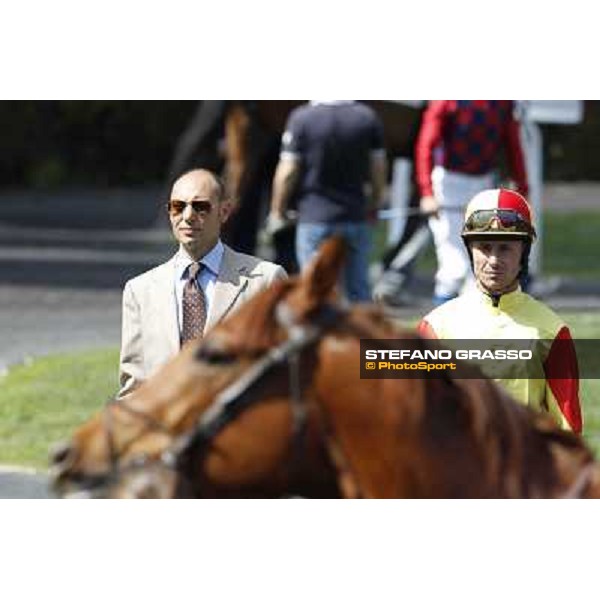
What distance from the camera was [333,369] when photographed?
3887 millimetres

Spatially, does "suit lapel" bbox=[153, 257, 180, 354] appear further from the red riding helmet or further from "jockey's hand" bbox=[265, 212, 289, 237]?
"jockey's hand" bbox=[265, 212, 289, 237]

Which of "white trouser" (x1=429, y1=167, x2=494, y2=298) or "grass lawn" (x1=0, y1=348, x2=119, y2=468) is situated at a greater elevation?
"white trouser" (x1=429, y1=167, x2=494, y2=298)

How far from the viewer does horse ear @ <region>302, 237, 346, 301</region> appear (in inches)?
150

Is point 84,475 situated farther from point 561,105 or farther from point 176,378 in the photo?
point 561,105

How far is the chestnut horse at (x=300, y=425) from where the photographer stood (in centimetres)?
389

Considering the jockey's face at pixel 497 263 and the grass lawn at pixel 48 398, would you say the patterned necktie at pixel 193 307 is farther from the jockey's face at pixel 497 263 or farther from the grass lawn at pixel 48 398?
the grass lawn at pixel 48 398

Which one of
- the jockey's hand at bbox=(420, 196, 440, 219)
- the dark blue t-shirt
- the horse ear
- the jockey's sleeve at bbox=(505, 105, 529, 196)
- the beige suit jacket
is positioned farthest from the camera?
the dark blue t-shirt

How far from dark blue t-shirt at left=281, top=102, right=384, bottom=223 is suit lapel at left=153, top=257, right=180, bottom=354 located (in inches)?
200

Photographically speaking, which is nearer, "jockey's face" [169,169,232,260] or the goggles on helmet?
the goggles on helmet

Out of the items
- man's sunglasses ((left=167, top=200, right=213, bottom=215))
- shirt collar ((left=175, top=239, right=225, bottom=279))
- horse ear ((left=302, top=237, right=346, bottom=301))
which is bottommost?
shirt collar ((left=175, top=239, right=225, bottom=279))

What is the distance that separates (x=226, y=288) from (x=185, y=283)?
5.4 inches

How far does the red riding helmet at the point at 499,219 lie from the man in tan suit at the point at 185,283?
0.76 metres

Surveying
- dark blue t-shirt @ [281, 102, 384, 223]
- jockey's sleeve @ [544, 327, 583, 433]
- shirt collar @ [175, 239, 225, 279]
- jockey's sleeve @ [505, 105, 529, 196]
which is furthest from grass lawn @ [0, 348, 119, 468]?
jockey's sleeve @ [544, 327, 583, 433]

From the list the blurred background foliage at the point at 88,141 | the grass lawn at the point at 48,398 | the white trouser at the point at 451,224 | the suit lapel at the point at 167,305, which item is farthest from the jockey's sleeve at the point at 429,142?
the blurred background foliage at the point at 88,141
